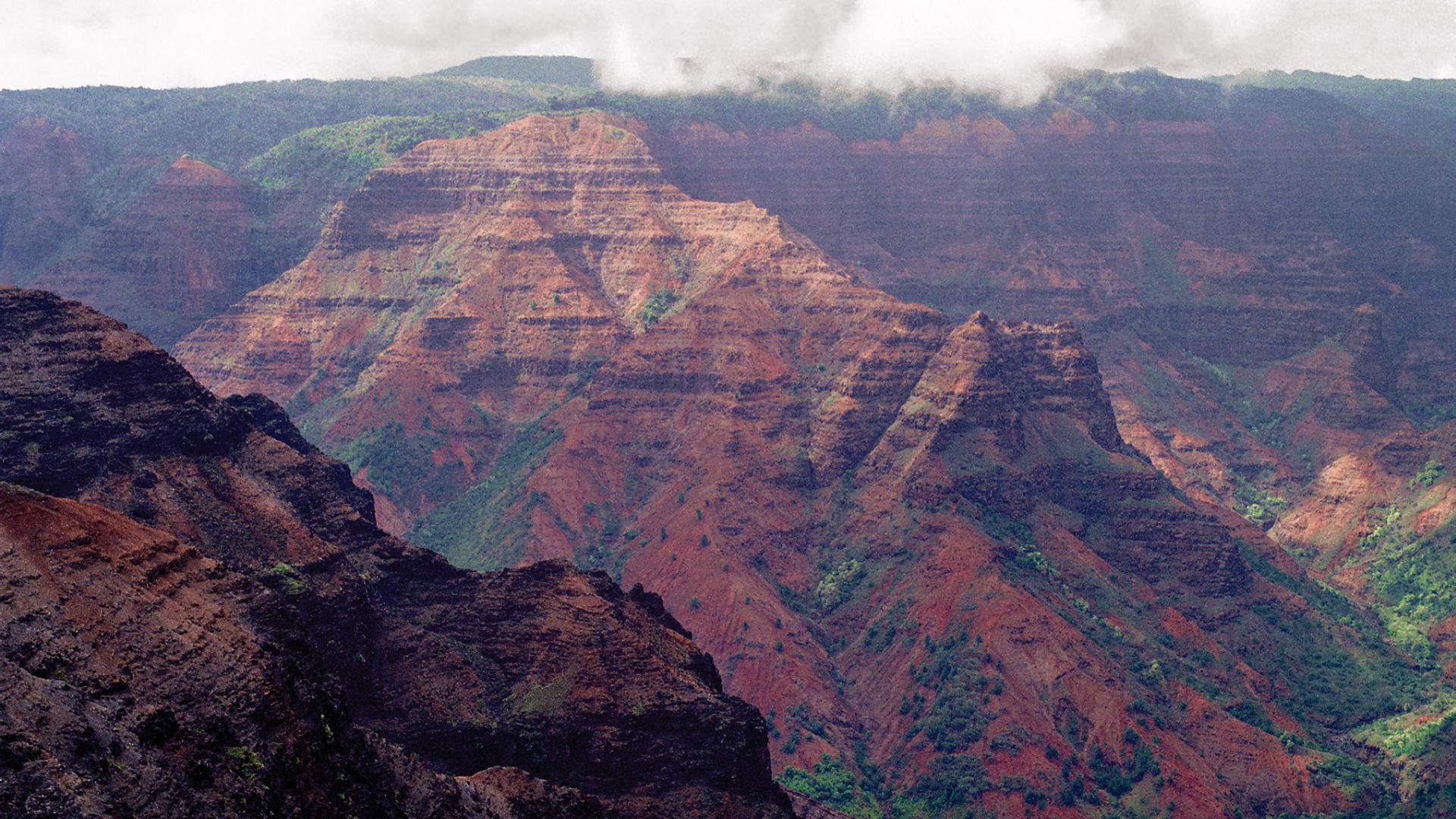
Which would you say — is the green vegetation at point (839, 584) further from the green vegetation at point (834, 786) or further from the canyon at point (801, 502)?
the green vegetation at point (834, 786)

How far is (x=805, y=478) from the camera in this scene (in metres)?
149

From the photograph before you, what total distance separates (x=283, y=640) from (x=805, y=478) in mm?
86415

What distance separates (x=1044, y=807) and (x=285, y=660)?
66836 millimetres

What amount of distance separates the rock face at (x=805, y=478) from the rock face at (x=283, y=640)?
3573cm

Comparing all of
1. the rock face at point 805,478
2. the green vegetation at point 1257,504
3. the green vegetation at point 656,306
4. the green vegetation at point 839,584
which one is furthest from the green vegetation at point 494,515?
the green vegetation at point 1257,504

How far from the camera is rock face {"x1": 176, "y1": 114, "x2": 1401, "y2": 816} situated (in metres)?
123

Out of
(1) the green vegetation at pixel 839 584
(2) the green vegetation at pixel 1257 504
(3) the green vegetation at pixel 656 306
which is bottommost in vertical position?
(2) the green vegetation at pixel 1257 504

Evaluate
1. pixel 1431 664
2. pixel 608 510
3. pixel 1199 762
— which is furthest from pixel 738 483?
pixel 1431 664

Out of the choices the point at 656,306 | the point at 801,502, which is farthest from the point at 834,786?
the point at 656,306

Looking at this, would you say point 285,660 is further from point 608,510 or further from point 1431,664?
point 1431,664

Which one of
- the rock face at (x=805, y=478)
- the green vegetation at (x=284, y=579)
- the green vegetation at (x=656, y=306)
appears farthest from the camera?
the green vegetation at (x=656, y=306)

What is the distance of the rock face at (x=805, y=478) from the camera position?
123m

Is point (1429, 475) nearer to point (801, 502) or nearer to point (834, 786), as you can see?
point (801, 502)

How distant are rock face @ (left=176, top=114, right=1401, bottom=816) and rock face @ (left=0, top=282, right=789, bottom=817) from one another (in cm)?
3573
